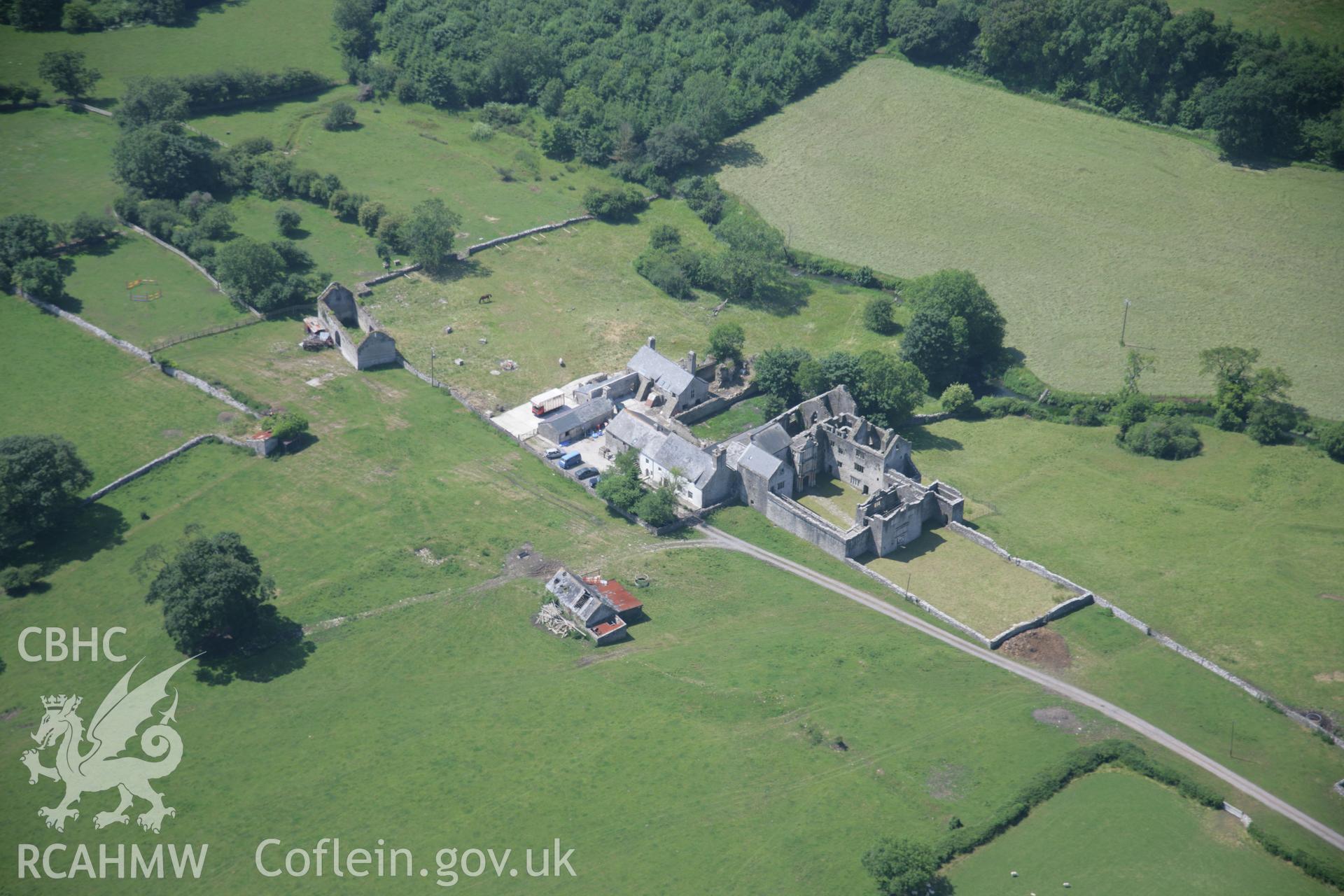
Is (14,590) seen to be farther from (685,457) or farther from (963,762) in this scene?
(963,762)

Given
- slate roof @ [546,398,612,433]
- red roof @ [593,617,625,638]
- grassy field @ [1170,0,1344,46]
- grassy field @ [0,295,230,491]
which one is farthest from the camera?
grassy field @ [1170,0,1344,46]

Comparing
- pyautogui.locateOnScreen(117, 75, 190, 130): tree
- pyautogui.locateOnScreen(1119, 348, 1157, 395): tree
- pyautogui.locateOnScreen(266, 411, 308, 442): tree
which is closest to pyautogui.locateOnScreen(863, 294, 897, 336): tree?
pyautogui.locateOnScreen(1119, 348, 1157, 395): tree

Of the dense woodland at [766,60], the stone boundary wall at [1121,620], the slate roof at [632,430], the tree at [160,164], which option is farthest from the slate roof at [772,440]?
the tree at [160,164]

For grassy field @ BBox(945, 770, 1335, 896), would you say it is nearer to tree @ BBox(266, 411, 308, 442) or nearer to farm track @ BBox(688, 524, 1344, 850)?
farm track @ BBox(688, 524, 1344, 850)

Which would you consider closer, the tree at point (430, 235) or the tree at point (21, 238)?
the tree at point (21, 238)

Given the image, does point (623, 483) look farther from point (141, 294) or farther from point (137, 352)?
point (141, 294)

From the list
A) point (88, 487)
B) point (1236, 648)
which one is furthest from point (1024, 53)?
point (88, 487)

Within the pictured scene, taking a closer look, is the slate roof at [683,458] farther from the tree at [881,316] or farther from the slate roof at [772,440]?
the tree at [881,316]
